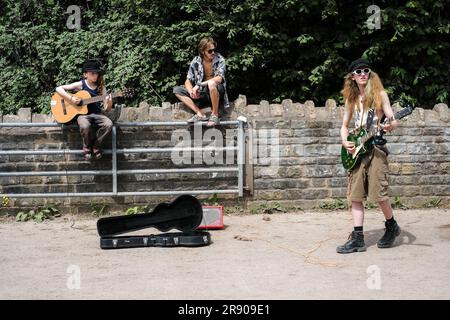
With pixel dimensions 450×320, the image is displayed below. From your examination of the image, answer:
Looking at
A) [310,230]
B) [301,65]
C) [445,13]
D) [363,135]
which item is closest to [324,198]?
[310,230]

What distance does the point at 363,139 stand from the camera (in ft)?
23.9

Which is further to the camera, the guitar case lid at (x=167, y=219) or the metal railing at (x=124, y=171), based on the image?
the metal railing at (x=124, y=171)

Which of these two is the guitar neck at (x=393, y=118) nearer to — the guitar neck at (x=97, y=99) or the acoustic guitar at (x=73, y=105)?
the acoustic guitar at (x=73, y=105)

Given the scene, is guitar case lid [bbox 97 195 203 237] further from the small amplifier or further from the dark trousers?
the dark trousers

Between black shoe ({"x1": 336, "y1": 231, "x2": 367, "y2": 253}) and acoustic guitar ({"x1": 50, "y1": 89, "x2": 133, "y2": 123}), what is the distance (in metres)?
3.40

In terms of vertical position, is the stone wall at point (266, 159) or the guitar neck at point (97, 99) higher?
the guitar neck at point (97, 99)

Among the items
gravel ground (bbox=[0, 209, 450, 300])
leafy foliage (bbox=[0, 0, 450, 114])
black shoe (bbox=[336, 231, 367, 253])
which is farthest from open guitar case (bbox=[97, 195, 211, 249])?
leafy foliage (bbox=[0, 0, 450, 114])

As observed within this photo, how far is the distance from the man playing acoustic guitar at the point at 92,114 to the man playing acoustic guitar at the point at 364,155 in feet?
10.5

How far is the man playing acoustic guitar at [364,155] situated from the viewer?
7254 mm

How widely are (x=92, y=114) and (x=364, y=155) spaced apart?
3.59 m

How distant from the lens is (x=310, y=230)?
856cm

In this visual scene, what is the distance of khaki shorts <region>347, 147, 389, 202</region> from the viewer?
7258 millimetres

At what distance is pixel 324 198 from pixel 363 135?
7.98 ft

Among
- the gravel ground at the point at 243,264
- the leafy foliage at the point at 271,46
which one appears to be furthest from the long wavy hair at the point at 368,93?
the leafy foliage at the point at 271,46
